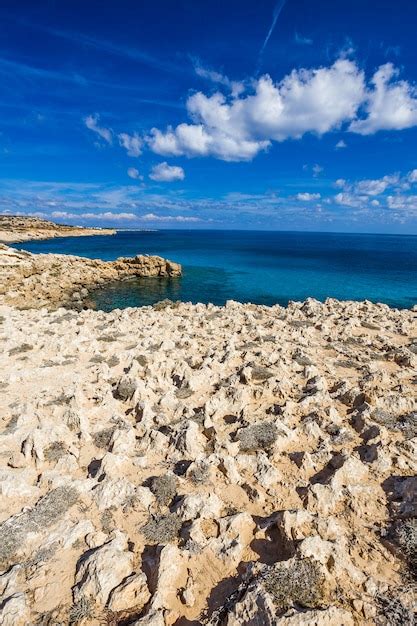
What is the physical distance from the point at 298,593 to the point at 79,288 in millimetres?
39868

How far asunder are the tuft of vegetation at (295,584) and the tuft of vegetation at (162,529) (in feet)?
5.64

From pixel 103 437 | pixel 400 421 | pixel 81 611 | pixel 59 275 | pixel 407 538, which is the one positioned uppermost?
pixel 407 538

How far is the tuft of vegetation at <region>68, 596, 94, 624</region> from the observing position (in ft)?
13.6

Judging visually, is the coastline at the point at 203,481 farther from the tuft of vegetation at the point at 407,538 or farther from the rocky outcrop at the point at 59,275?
the rocky outcrop at the point at 59,275

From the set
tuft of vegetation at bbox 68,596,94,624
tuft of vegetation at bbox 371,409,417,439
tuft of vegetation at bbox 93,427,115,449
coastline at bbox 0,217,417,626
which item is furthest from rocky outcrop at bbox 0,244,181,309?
tuft of vegetation at bbox 371,409,417,439

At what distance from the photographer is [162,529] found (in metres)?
5.45

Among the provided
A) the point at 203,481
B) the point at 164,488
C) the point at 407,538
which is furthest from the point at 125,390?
the point at 407,538

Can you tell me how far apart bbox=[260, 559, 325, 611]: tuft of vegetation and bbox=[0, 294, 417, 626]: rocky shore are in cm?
2

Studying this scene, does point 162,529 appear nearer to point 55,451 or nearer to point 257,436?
point 257,436

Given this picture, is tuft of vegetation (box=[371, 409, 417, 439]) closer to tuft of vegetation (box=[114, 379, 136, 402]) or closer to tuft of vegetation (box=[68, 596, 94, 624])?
tuft of vegetation (box=[114, 379, 136, 402])

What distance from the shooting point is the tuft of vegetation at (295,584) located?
394 centimetres

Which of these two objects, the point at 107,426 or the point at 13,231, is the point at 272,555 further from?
the point at 13,231

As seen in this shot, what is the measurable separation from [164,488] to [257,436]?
2.46 meters

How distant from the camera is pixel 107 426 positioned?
8.26 meters
